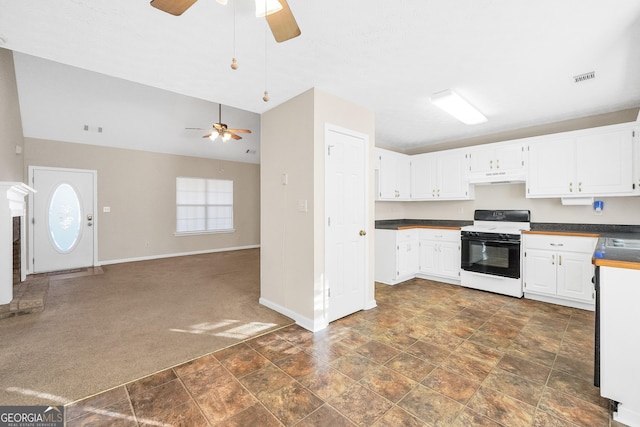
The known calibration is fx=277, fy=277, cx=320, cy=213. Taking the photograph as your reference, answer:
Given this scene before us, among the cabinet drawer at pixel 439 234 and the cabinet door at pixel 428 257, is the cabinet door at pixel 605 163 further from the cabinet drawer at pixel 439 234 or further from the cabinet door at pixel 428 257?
the cabinet door at pixel 428 257

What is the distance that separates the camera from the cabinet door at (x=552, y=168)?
375 cm

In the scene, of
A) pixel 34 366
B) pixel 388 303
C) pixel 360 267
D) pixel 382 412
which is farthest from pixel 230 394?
pixel 388 303

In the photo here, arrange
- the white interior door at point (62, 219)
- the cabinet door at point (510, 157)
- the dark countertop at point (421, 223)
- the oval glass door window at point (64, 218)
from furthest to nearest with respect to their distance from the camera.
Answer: the oval glass door window at point (64, 218) < the white interior door at point (62, 219) < the dark countertop at point (421, 223) < the cabinet door at point (510, 157)

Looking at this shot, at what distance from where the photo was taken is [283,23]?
1.52 m

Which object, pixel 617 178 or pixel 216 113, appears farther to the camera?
pixel 216 113

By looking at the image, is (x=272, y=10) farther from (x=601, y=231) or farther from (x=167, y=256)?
(x=167, y=256)

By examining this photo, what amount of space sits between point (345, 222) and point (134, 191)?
18.1 ft

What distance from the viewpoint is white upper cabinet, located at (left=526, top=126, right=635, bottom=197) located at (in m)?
3.40

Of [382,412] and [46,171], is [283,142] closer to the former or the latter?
[382,412]

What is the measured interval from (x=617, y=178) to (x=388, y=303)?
3237 mm

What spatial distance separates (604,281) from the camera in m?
1.72
